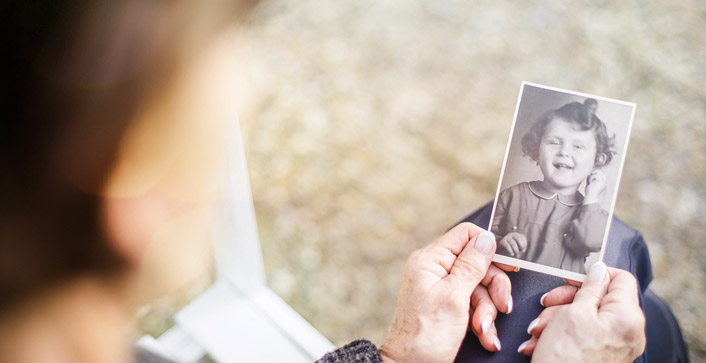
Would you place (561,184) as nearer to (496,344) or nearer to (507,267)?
(507,267)

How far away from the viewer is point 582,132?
0.87 metres

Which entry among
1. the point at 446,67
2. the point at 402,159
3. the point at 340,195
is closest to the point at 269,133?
the point at 340,195

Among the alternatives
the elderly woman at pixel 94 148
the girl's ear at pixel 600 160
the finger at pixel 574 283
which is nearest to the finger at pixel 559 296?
the finger at pixel 574 283

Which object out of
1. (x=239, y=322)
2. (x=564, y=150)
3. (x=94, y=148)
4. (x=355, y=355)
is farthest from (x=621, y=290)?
(x=239, y=322)

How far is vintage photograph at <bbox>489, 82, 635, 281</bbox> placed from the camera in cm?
84

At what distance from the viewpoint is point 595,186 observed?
0.85 m

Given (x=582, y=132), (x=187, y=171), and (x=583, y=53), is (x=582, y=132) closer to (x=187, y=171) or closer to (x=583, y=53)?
(x=187, y=171)

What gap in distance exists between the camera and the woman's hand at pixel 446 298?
0.78 m

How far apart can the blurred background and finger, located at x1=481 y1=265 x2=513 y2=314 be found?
0.73 meters

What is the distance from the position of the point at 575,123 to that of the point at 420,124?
90cm

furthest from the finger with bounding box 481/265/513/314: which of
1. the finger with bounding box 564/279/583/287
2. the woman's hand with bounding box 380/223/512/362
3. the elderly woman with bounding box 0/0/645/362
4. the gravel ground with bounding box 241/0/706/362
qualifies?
the gravel ground with bounding box 241/0/706/362

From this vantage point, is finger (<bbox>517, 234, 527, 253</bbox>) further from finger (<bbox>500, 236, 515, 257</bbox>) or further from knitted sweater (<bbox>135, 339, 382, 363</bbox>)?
knitted sweater (<bbox>135, 339, 382, 363</bbox>)

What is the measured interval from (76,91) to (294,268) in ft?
4.52

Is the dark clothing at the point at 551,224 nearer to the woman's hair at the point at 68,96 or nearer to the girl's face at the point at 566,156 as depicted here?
the girl's face at the point at 566,156
